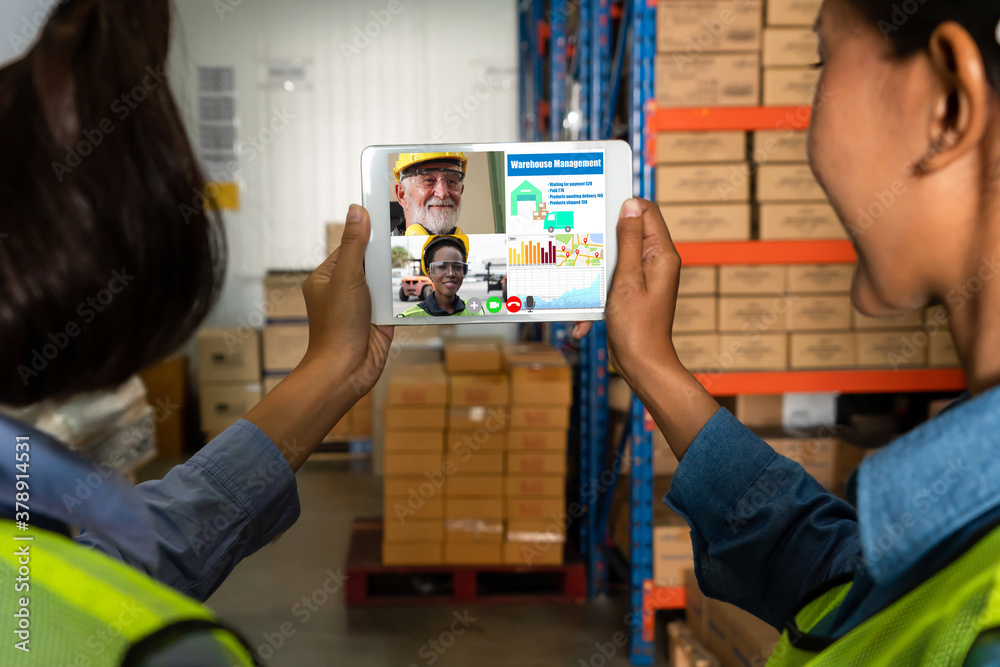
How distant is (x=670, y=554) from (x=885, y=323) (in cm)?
126

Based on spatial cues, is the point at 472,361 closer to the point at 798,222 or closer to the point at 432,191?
the point at 798,222

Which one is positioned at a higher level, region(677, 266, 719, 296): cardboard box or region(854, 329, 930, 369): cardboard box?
region(677, 266, 719, 296): cardboard box

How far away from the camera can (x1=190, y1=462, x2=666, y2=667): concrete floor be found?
2.84m

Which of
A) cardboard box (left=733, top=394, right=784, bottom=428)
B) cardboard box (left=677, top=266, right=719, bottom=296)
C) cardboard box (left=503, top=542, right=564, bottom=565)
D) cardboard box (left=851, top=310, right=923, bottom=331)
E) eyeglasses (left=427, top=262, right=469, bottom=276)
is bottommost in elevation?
cardboard box (left=503, top=542, right=564, bottom=565)

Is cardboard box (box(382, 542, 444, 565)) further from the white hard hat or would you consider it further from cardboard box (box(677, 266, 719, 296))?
the white hard hat

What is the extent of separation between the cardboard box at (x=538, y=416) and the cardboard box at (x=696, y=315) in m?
0.74

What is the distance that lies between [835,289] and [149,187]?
2705 mm

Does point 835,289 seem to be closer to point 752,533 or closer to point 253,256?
point 752,533

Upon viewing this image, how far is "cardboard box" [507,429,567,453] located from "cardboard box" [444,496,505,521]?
28 centimetres

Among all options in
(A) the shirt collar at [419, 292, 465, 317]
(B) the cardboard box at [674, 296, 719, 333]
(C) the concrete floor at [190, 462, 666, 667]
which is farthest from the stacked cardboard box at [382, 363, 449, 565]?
(A) the shirt collar at [419, 292, 465, 317]

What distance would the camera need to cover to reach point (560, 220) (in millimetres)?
1313

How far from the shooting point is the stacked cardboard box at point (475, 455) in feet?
10.3

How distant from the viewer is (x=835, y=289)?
2.72 meters

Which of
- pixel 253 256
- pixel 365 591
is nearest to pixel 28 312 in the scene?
pixel 365 591
